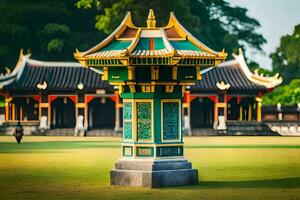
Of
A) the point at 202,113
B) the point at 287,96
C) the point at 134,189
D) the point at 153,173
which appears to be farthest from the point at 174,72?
the point at 287,96

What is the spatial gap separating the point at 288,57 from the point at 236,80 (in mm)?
31361

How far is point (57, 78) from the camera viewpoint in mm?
62875

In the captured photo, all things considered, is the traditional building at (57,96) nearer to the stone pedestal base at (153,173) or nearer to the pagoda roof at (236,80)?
the pagoda roof at (236,80)

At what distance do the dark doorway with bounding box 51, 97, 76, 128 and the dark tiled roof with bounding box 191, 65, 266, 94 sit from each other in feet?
30.5

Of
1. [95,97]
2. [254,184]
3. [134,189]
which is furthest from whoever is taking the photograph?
[95,97]

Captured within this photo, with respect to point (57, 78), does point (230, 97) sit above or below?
below

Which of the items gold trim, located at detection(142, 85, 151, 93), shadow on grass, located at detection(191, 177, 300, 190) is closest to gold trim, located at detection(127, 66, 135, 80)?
gold trim, located at detection(142, 85, 151, 93)

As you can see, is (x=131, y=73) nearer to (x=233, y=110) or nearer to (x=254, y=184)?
(x=254, y=184)

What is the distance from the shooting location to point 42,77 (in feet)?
206

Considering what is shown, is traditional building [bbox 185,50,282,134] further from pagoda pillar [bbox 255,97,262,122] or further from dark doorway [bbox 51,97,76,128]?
dark doorway [bbox 51,97,76,128]

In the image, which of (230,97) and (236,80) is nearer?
(230,97)

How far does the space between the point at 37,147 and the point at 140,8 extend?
34.7 m

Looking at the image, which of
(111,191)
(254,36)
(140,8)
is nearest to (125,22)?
(111,191)

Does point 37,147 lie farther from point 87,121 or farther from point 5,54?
point 5,54
